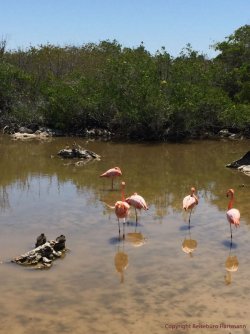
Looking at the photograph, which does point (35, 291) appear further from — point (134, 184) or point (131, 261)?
point (134, 184)

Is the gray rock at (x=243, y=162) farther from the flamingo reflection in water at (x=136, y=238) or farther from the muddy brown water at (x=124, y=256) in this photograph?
the flamingo reflection in water at (x=136, y=238)

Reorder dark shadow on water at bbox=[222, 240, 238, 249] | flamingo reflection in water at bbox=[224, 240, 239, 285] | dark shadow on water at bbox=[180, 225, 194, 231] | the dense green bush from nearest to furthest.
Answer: flamingo reflection in water at bbox=[224, 240, 239, 285] < dark shadow on water at bbox=[222, 240, 238, 249] < dark shadow on water at bbox=[180, 225, 194, 231] < the dense green bush

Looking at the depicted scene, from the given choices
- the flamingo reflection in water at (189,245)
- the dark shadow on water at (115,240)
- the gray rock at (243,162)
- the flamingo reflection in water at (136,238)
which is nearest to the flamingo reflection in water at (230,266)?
the flamingo reflection in water at (189,245)

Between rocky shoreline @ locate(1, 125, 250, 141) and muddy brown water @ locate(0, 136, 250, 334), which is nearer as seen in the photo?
muddy brown water @ locate(0, 136, 250, 334)

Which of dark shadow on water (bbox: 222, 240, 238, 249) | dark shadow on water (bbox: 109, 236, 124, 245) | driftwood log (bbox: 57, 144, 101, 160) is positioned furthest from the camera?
driftwood log (bbox: 57, 144, 101, 160)

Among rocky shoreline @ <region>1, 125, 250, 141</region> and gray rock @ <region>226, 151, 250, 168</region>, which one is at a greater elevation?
rocky shoreline @ <region>1, 125, 250, 141</region>

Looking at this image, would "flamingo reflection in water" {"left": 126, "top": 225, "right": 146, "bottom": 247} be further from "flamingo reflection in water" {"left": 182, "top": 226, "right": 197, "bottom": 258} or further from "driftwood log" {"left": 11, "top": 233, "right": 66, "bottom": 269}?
"driftwood log" {"left": 11, "top": 233, "right": 66, "bottom": 269}

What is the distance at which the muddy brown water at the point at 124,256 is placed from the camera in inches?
263

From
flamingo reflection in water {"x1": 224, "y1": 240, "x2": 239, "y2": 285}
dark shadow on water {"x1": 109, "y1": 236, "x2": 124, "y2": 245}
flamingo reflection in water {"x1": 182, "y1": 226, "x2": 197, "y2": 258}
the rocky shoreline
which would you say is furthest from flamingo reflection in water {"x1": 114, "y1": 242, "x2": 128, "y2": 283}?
the rocky shoreline

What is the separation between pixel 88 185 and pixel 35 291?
7732 mm

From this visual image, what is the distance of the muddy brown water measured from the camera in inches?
263

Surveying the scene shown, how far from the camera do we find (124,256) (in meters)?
8.98

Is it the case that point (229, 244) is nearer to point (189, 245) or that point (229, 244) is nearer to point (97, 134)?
point (189, 245)

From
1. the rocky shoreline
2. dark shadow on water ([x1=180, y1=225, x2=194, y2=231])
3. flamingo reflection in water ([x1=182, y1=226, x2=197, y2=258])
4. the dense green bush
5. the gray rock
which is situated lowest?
flamingo reflection in water ([x1=182, y1=226, x2=197, y2=258])
